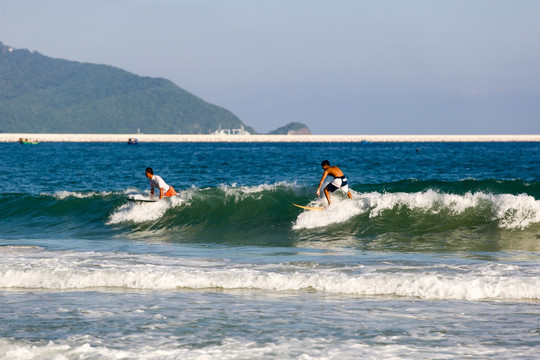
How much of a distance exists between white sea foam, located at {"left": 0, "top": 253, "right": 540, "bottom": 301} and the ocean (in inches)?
1.3

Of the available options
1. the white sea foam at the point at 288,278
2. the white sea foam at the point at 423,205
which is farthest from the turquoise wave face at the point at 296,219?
the white sea foam at the point at 288,278

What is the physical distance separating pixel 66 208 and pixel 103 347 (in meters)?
18.4

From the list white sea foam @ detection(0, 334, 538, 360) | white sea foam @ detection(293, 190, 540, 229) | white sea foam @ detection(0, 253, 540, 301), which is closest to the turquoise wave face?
white sea foam @ detection(293, 190, 540, 229)

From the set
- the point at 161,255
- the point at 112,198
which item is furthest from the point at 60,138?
→ the point at 161,255

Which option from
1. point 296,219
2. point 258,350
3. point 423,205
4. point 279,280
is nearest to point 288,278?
point 279,280

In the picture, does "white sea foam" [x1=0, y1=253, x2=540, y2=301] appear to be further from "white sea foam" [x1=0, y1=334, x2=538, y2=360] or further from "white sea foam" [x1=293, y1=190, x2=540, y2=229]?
"white sea foam" [x1=293, y1=190, x2=540, y2=229]

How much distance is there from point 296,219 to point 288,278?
9.32 m

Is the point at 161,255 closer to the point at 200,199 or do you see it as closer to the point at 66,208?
the point at 200,199

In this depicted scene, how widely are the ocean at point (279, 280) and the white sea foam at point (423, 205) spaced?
0.16 ft

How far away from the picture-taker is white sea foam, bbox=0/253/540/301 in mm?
10586

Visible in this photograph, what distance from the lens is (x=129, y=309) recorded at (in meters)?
9.74

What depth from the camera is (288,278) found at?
11.5 metres

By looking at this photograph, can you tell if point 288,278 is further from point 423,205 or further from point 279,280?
point 423,205

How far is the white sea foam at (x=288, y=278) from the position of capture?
1059 cm
